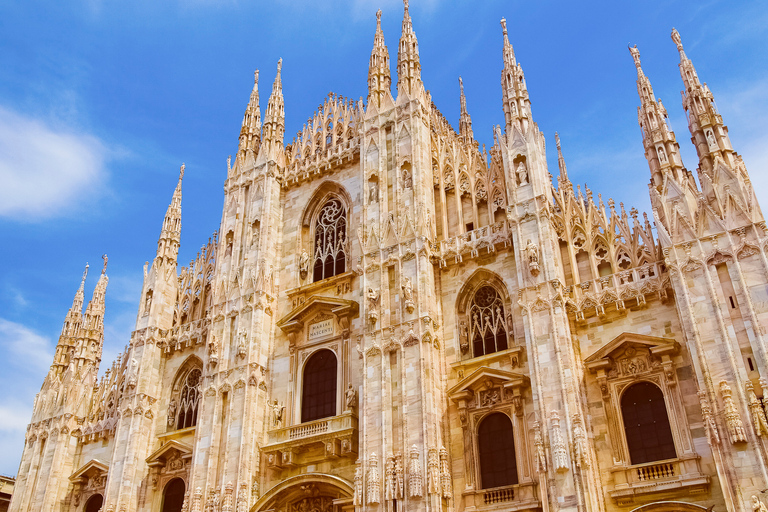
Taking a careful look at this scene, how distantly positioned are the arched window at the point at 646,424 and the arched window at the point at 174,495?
15.9 metres

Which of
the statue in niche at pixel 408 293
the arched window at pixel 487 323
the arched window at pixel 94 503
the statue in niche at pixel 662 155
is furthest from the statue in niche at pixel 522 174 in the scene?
the arched window at pixel 94 503

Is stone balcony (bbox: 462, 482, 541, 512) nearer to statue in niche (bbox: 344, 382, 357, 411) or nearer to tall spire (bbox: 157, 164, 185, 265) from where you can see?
statue in niche (bbox: 344, 382, 357, 411)

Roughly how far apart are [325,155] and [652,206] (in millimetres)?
13808

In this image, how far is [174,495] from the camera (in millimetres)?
26344

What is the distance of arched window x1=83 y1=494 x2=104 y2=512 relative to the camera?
2816 cm

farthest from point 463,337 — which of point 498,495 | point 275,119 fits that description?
point 275,119

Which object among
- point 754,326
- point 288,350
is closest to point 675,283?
point 754,326

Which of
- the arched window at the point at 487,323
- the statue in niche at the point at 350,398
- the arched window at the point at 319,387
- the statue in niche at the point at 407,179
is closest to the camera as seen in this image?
the arched window at the point at 487,323

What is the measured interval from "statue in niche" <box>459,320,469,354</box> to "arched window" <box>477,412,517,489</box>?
2463 mm

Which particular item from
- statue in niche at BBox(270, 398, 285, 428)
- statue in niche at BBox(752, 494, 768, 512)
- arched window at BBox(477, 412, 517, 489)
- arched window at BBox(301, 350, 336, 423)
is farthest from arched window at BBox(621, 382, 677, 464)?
statue in niche at BBox(270, 398, 285, 428)

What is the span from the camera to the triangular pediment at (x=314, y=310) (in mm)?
25078

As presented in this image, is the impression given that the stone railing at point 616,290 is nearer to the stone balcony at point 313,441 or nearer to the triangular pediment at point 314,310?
the triangular pediment at point 314,310

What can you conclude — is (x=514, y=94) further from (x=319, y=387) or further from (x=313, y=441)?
(x=313, y=441)

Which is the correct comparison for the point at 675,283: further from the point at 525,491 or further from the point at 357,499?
the point at 357,499
